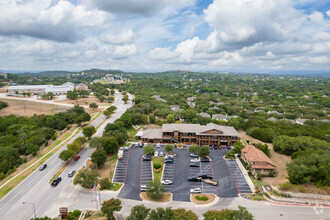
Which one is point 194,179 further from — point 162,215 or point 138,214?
point 138,214

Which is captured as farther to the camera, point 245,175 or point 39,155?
point 39,155

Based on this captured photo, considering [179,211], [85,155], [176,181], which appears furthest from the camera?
[85,155]

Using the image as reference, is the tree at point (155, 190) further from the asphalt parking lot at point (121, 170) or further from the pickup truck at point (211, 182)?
the pickup truck at point (211, 182)

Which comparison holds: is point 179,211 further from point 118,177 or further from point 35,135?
point 35,135

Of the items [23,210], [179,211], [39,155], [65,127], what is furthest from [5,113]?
[179,211]

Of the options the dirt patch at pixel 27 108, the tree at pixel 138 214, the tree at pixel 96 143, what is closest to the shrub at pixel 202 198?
the tree at pixel 138 214

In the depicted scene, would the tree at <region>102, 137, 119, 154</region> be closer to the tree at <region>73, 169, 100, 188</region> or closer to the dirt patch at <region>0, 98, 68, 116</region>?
the tree at <region>73, 169, 100, 188</region>

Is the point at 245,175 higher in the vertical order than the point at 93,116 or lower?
lower

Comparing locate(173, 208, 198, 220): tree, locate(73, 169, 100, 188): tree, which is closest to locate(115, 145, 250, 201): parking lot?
locate(73, 169, 100, 188): tree
